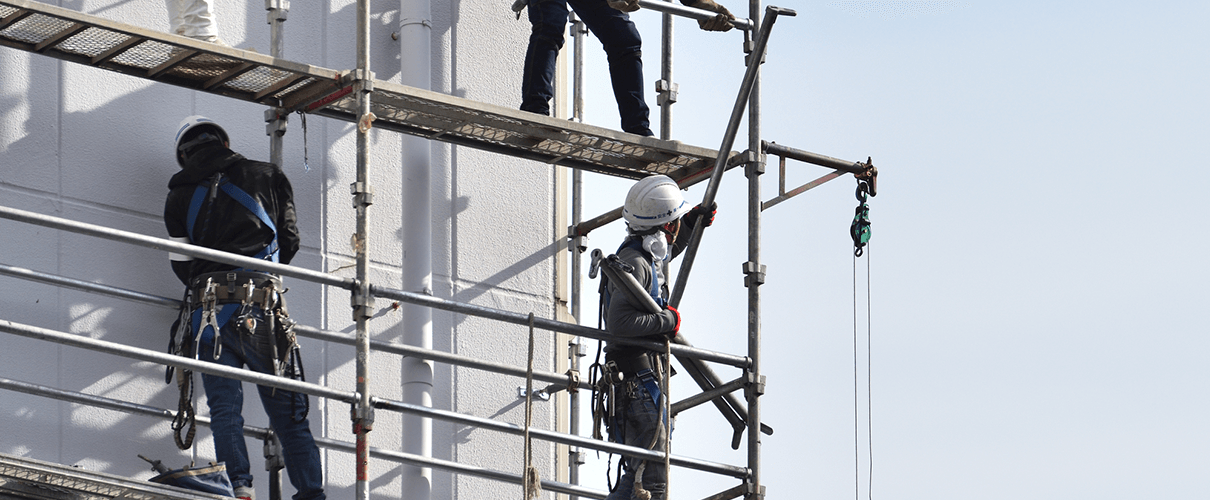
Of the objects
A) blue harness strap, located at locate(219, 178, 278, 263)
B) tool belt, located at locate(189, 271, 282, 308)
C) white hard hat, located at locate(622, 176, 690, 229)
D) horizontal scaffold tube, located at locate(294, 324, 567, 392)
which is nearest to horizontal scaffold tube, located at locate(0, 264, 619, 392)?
horizontal scaffold tube, located at locate(294, 324, 567, 392)

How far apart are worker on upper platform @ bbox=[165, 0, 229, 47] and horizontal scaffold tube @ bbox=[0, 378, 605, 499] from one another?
2117 mm

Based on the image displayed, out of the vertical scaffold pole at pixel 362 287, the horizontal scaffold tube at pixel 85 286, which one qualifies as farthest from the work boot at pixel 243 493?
the horizontal scaffold tube at pixel 85 286

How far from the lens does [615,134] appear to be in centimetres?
1096

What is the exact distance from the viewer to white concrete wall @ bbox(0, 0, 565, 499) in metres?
10.3

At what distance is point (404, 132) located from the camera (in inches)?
440

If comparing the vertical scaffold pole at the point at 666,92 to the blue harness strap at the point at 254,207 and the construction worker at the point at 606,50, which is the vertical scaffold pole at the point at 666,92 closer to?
the construction worker at the point at 606,50

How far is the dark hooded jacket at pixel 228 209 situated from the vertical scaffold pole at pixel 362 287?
2.49ft

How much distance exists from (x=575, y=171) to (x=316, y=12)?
2.30 meters

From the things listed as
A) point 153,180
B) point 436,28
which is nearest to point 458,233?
point 436,28

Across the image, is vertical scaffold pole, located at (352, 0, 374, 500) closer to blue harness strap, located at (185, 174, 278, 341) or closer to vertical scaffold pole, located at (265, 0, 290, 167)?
blue harness strap, located at (185, 174, 278, 341)

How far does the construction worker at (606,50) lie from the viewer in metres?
11.2

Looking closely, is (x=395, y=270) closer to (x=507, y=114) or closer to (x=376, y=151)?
(x=376, y=151)

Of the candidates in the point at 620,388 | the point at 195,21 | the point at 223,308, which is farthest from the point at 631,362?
the point at 195,21

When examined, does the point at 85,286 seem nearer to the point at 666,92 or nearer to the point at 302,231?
the point at 302,231
